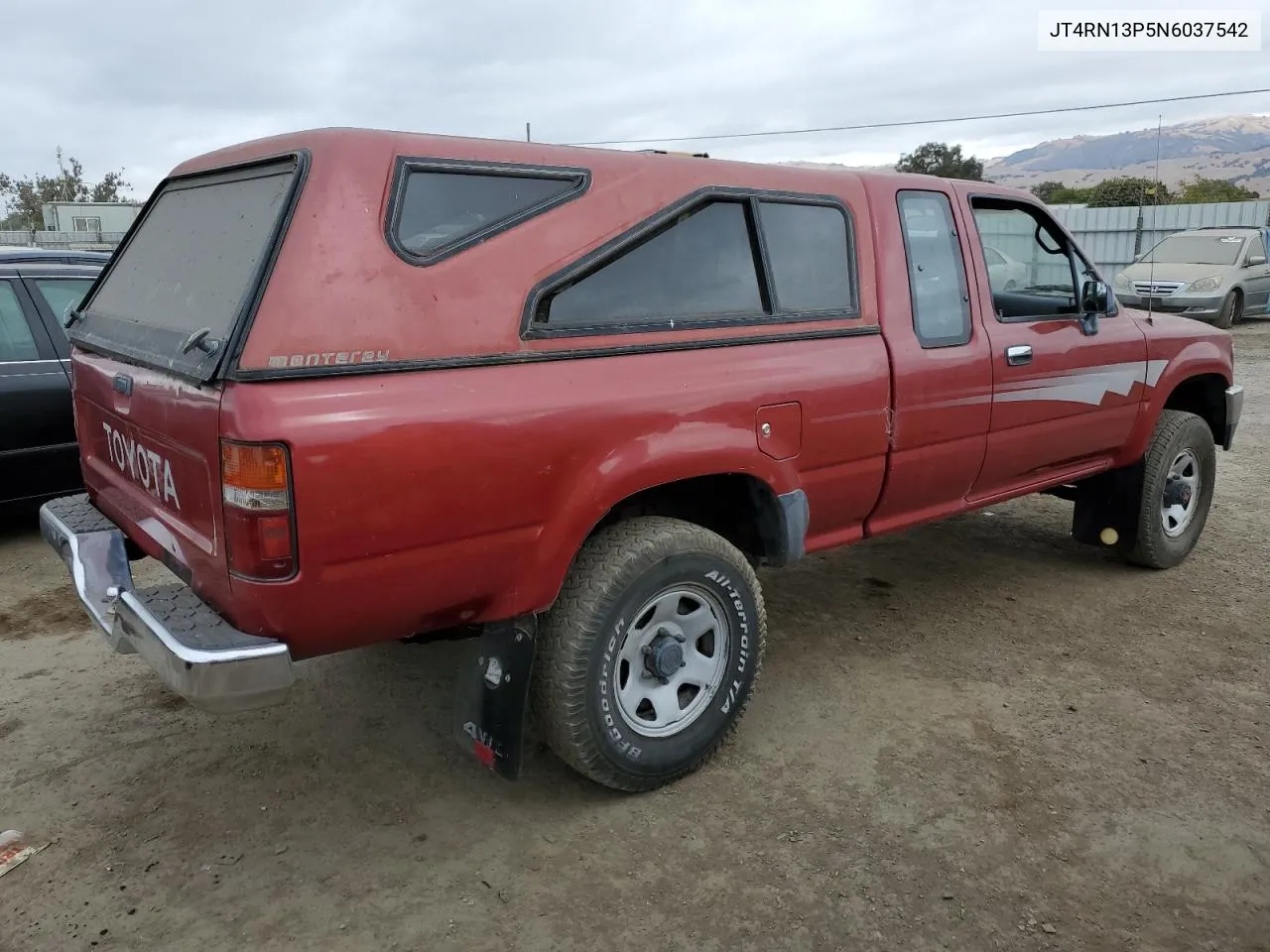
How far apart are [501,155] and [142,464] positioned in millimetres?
1377

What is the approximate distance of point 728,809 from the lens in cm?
301

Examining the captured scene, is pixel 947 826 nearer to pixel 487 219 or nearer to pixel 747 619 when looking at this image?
pixel 747 619

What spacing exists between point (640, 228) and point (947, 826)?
204cm

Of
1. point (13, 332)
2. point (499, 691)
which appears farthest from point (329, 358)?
point (13, 332)

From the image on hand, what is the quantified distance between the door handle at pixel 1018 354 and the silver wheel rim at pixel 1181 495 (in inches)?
61.8

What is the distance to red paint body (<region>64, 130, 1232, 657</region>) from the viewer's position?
229 cm

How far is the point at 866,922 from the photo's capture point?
8.24ft

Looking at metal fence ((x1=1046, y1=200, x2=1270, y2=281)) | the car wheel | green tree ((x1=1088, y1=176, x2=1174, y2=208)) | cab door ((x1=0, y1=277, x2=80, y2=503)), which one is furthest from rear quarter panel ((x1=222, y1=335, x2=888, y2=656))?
green tree ((x1=1088, y1=176, x2=1174, y2=208))

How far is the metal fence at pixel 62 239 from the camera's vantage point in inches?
762

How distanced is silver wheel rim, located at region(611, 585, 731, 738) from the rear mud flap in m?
0.31

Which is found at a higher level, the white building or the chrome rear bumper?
the white building

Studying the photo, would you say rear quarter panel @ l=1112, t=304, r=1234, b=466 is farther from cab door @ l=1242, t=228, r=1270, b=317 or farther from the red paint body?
cab door @ l=1242, t=228, r=1270, b=317

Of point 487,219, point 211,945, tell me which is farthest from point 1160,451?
point 211,945

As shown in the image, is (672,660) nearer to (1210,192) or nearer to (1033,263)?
(1033,263)
